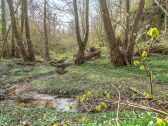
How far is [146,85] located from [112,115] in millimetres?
5877

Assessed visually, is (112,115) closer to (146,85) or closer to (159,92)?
(159,92)

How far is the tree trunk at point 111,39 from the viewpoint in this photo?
20.2 metres

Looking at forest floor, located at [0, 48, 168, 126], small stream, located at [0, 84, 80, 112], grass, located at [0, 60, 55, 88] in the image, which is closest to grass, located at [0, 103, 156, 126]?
forest floor, located at [0, 48, 168, 126]

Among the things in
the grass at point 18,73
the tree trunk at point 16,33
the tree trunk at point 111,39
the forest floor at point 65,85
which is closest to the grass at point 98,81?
the forest floor at point 65,85

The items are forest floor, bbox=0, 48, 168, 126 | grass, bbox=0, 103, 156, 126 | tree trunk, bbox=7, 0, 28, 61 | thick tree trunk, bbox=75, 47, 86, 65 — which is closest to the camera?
grass, bbox=0, 103, 156, 126

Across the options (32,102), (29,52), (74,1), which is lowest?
(32,102)

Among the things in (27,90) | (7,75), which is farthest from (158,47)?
(27,90)

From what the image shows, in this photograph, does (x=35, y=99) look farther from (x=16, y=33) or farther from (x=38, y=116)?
(x=16, y=33)

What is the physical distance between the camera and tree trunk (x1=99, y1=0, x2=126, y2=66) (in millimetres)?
20188

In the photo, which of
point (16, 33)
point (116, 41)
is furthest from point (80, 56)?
point (16, 33)

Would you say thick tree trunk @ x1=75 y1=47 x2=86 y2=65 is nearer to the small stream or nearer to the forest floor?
the forest floor

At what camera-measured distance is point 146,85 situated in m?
14.5

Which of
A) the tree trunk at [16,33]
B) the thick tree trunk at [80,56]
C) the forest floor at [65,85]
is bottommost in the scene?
the forest floor at [65,85]

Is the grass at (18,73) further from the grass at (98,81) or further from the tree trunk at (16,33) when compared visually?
the tree trunk at (16,33)
